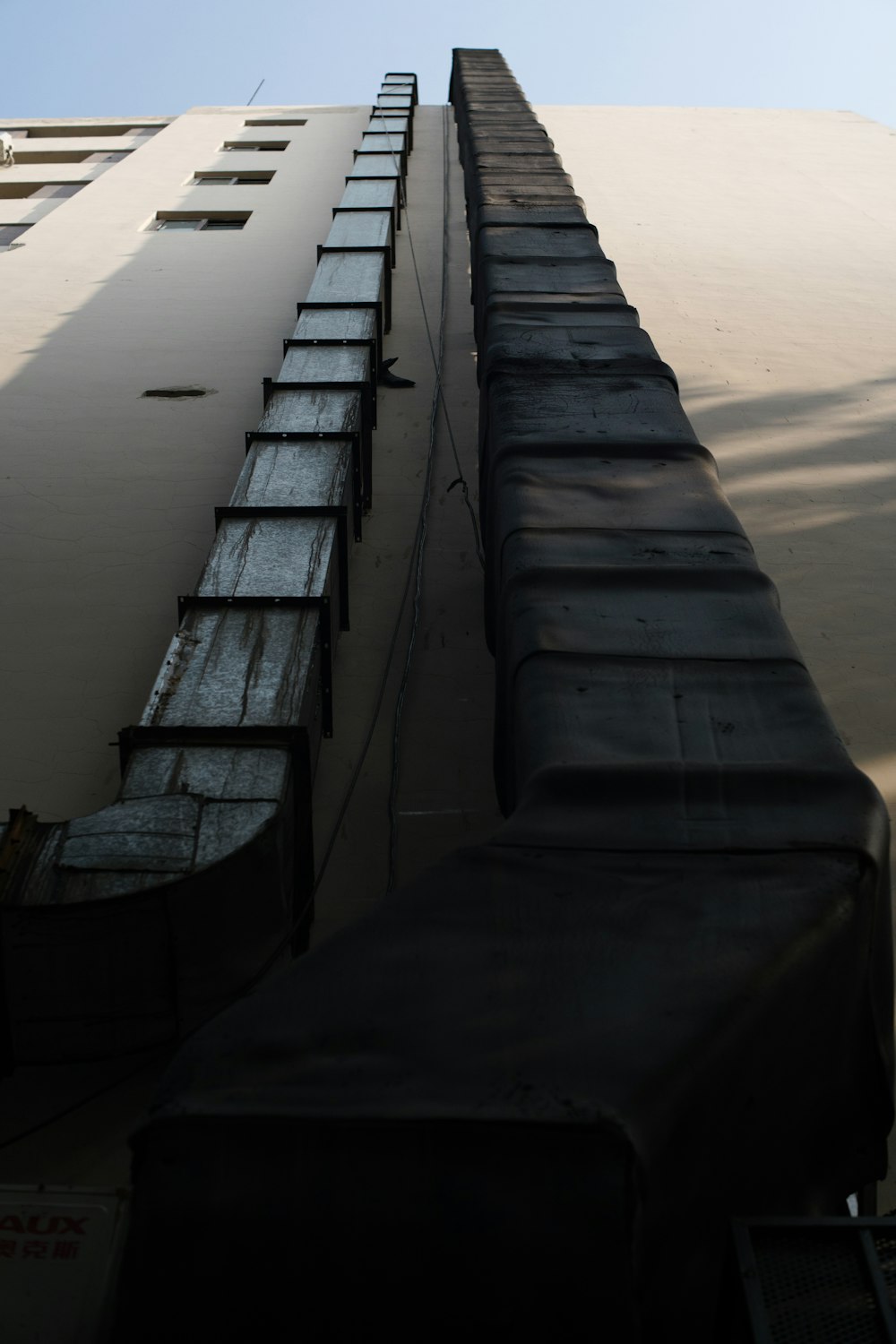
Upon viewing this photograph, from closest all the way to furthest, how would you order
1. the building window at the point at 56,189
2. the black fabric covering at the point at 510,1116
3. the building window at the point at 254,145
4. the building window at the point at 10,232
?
the black fabric covering at the point at 510,1116, the building window at the point at 10,232, the building window at the point at 56,189, the building window at the point at 254,145

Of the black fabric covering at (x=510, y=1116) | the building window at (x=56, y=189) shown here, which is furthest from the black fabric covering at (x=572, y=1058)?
the building window at (x=56, y=189)

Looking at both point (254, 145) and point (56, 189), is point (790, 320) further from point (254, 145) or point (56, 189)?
point (56, 189)

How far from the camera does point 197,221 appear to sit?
50.3 feet

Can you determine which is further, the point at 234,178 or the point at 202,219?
the point at 234,178

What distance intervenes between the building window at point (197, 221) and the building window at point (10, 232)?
1.81m

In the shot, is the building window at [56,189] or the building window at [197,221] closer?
the building window at [197,221]

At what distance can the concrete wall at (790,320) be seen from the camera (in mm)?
6980

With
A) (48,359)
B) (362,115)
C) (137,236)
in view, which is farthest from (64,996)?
(362,115)

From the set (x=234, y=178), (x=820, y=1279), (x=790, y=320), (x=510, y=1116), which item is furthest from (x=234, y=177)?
(x=820, y=1279)

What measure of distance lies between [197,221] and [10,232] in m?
2.49

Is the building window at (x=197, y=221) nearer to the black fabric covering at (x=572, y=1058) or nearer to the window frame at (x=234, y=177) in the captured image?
the window frame at (x=234, y=177)

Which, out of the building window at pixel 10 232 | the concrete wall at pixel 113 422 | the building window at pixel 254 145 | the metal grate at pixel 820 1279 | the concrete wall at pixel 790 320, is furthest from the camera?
the building window at pixel 254 145

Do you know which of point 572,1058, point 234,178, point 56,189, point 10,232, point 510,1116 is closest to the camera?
point 510,1116

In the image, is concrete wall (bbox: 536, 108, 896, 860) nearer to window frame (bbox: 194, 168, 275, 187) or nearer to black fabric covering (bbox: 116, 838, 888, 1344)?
black fabric covering (bbox: 116, 838, 888, 1344)
